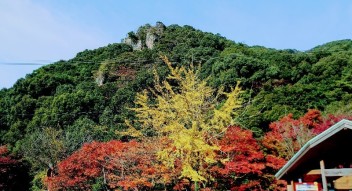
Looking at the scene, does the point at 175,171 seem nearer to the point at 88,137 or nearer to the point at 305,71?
the point at 88,137

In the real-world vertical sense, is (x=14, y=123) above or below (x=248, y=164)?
above

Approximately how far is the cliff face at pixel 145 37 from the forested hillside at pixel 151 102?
23 cm

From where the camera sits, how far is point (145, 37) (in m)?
57.1

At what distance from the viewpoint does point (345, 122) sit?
6527 millimetres

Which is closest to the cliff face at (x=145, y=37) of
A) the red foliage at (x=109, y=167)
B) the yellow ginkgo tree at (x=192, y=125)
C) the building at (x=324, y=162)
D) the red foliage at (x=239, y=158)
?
the red foliage at (x=109, y=167)

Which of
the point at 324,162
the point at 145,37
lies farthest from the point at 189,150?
the point at 145,37

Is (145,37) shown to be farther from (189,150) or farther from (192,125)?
(189,150)

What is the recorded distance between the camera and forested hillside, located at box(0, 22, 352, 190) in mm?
15844

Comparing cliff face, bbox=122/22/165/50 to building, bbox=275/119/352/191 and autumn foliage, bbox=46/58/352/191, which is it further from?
building, bbox=275/119/352/191

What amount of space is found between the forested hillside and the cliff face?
0.76 feet

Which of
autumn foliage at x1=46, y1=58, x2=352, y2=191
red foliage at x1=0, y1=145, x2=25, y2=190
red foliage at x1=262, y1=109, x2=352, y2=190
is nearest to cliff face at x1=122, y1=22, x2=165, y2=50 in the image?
red foliage at x1=0, y1=145, x2=25, y2=190

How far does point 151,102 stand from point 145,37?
25921 millimetres

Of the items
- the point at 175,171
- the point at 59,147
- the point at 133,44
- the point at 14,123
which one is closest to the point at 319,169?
the point at 175,171

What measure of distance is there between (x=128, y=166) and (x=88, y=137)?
12.1 m
